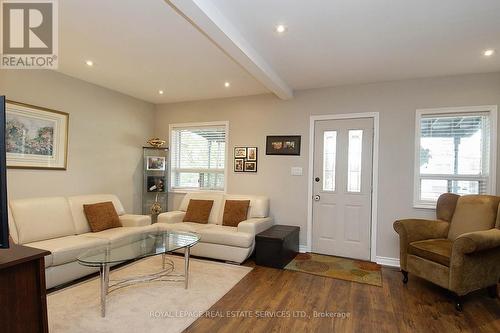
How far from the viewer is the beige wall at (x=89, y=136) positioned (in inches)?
132

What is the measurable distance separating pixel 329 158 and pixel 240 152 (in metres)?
1.49

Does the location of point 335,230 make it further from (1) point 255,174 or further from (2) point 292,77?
(2) point 292,77

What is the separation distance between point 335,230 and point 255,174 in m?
1.54

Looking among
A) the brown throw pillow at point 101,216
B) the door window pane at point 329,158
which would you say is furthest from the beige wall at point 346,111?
the brown throw pillow at point 101,216

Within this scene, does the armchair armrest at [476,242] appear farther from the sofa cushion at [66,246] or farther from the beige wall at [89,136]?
the beige wall at [89,136]

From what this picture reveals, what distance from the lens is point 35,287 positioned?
52.4 inches

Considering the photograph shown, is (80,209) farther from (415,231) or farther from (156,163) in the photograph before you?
(415,231)

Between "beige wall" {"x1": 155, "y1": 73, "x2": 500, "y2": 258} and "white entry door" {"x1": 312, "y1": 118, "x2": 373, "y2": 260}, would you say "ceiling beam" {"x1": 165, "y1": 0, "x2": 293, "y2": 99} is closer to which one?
"beige wall" {"x1": 155, "y1": 73, "x2": 500, "y2": 258}

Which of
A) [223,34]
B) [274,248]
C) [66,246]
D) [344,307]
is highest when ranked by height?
[223,34]

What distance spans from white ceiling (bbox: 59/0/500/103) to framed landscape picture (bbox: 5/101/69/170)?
0.71 metres

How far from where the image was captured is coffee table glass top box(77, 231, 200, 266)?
7.97 feet

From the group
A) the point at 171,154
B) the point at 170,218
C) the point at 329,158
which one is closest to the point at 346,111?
the point at 329,158

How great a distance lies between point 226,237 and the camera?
3.70 metres

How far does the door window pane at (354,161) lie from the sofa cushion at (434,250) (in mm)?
1113
